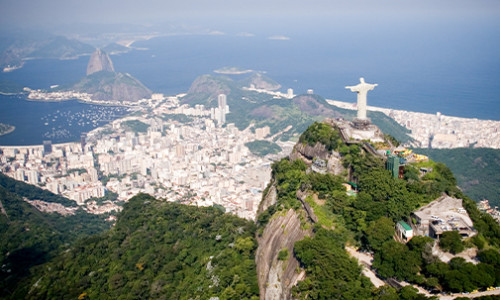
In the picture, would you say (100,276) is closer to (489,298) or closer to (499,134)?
(489,298)

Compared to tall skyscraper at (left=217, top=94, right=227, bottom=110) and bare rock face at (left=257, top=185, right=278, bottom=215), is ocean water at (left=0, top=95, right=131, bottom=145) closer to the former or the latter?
tall skyscraper at (left=217, top=94, right=227, bottom=110)

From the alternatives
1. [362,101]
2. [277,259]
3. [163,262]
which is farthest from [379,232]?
[163,262]

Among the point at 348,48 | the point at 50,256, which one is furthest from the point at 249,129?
the point at 348,48

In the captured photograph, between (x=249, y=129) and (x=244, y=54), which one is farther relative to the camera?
(x=244, y=54)

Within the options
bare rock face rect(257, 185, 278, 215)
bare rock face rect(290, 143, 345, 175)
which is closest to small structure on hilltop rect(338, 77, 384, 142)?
bare rock face rect(290, 143, 345, 175)

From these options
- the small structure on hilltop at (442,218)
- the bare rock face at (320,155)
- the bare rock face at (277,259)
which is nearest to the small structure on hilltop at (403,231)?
the small structure on hilltop at (442,218)

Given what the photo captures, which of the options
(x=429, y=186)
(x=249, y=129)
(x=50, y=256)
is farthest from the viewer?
(x=249, y=129)

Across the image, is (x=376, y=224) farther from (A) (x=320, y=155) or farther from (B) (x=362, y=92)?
(B) (x=362, y=92)
